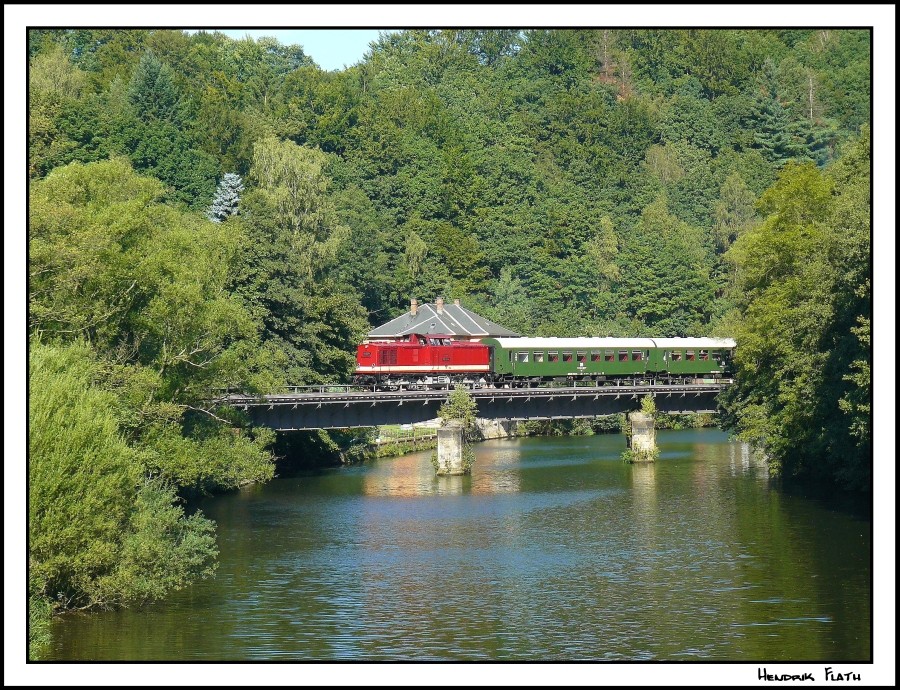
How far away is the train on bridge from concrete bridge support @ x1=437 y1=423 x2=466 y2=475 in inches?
451

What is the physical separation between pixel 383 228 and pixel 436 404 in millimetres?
58759

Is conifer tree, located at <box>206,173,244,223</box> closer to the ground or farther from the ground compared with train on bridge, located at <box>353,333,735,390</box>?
farther from the ground

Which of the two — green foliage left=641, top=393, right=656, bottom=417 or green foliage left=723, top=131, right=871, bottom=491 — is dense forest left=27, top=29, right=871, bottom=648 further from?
green foliage left=641, top=393, right=656, bottom=417

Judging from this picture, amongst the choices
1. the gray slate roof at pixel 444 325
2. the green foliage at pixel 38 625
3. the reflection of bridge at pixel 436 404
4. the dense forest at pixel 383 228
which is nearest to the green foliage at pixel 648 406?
the reflection of bridge at pixel 436 404

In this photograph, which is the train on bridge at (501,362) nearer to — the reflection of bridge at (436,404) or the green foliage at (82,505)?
the reflection of bridge at (436,404)

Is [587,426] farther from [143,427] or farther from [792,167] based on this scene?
[143,427]

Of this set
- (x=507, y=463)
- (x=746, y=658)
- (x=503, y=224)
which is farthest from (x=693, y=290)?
(x=746, y=658)

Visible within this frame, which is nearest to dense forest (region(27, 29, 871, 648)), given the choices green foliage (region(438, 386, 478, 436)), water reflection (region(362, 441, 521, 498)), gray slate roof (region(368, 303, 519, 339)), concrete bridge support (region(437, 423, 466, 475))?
gray slate roof (region(368, 303, 519, 339))

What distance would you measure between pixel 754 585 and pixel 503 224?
9635 cm

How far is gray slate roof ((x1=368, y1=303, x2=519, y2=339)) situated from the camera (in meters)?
105

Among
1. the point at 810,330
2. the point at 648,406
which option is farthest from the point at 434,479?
the point at 810,330

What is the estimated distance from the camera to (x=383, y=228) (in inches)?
5261

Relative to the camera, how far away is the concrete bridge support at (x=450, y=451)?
73562 mm

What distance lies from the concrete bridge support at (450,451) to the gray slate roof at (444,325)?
28585 mm
